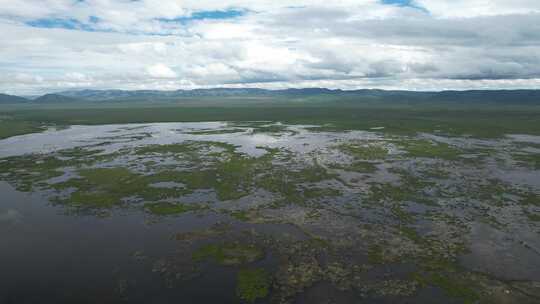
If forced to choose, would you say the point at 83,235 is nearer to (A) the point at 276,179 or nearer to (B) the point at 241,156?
(A) the point at 276,179

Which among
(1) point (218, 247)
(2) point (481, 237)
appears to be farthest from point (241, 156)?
(2) point (481, 237)

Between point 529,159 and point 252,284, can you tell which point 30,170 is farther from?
point 529,159

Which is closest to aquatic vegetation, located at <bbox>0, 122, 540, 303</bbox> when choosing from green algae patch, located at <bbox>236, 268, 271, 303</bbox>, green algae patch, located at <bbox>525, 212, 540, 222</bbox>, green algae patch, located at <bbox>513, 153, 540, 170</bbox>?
green algae patch, located at <bbox>236, 268, 271, 303</bbox>

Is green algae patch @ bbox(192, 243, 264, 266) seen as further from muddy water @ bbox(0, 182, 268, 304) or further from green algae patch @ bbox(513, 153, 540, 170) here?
green algae patch @ bbox(513, 153, 540, 170)

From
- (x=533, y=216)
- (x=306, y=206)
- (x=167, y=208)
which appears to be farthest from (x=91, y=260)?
(x=533, y=216)

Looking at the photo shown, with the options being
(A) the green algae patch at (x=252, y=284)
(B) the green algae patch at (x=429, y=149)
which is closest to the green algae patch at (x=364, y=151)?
(B) the green algae patch at (x=429, y=149)

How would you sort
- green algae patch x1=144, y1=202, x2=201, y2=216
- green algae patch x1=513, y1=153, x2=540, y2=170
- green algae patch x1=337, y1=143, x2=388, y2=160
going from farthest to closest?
1. green algae patch x1=337, y1=143, x2=388, y2=160
2. green algae patch x1=513, y1=153, x2=540, y2=170
3. green algae patch x1=144, y1=202, x2=201, y2=216
